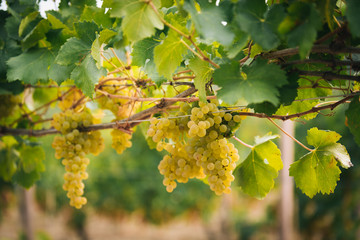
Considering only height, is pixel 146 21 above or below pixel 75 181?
above

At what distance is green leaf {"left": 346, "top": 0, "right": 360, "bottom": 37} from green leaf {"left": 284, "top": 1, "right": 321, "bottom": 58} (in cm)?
4

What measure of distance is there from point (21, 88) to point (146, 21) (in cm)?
67

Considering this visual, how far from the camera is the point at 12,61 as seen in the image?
83cm

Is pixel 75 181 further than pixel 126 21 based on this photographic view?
Yes

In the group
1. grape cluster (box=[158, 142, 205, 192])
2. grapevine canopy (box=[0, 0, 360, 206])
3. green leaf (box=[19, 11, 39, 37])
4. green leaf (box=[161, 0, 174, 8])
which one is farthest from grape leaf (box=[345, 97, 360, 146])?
green leaf (box=[19, 11, 39, 37])

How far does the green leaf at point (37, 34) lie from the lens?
812 mm

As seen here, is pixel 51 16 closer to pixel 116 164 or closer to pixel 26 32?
pixel 26 32

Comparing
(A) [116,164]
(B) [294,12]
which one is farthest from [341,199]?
(B) [294,12]

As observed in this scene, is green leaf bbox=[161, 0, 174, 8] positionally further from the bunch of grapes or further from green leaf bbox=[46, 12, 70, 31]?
the bunch of grapes

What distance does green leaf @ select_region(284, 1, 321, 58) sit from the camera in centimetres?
43

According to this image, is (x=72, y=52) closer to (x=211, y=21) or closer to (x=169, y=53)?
(x=169, y=53)

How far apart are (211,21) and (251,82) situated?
4.8 inches

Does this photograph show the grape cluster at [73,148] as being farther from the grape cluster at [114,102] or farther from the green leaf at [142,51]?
the green leaf at [142,51]

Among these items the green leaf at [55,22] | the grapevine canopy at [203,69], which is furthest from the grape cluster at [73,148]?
the green leaf at [55,22]
